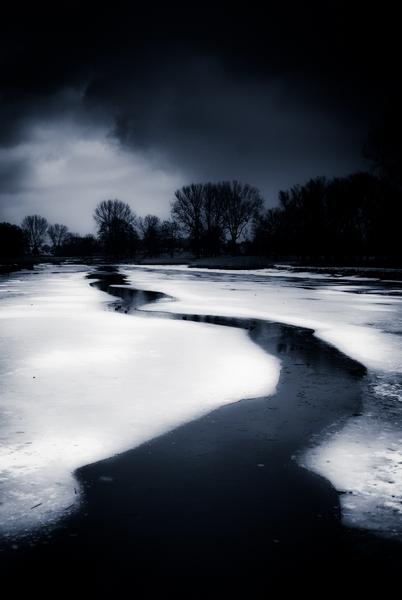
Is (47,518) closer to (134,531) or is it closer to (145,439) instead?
(134,531)

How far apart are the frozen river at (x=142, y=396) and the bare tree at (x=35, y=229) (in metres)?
126

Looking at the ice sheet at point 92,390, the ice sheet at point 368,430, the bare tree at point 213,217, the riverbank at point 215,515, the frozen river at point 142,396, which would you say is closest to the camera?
the riverbank at point 215,515

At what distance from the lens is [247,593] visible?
1985 millimetres

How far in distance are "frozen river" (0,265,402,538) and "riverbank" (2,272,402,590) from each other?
16 centimetres

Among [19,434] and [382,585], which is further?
[19,434]

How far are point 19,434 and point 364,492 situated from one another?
9.07ft

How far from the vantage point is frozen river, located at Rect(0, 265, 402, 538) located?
2859 mm

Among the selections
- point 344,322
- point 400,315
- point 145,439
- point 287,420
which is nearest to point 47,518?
point 145,439

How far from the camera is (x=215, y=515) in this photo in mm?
2582

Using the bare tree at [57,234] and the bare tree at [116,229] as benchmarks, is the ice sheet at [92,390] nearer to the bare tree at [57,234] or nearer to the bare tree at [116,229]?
the bare tree at [116,229]

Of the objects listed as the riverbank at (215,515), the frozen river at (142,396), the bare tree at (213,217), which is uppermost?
the bare tree at (213,217)

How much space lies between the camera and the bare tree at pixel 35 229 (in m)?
126

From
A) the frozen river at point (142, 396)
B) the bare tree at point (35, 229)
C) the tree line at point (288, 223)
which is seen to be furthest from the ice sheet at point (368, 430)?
the bare tree at point (35, 229)

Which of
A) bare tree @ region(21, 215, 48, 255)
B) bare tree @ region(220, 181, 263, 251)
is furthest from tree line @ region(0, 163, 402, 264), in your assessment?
bare tree @ region(21, 215, 48, 255)
